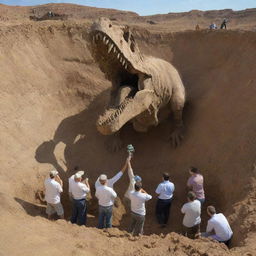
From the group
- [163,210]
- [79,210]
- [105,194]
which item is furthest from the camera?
[163,210]

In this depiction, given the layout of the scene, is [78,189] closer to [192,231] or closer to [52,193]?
[52,193]

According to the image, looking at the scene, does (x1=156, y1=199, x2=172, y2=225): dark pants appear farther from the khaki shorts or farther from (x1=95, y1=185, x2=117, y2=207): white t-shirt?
the khaki shorts

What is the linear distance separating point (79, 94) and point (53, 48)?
1.97 meters

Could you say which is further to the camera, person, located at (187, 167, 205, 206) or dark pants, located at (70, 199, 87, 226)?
person, located at (187, 167, 205, 206)

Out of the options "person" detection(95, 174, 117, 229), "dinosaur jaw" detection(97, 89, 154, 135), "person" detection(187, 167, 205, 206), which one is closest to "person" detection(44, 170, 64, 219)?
"person" detection(95, 174, 117, 229)

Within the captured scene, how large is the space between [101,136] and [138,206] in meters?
3.61

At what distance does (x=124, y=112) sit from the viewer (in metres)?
6.85

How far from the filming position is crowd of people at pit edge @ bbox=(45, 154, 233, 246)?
18.1ft

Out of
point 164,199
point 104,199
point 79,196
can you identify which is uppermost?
point 104,199

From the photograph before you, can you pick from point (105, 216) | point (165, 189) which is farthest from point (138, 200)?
point (165, 189)

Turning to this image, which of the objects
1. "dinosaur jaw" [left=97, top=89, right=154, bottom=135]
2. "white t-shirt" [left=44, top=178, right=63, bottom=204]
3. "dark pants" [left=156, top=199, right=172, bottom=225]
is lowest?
"dark pants" [left=156, top=199, right=172, bottom=225]

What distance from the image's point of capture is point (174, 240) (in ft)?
16.7

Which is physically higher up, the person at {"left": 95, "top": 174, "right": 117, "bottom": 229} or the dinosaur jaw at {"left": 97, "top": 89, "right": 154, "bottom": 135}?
the dinosaur jaw at {"left": 97, "top": 89, "right": 154, "bottom": 135}

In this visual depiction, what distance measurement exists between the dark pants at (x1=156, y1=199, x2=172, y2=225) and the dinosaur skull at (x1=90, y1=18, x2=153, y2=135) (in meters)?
1.87
